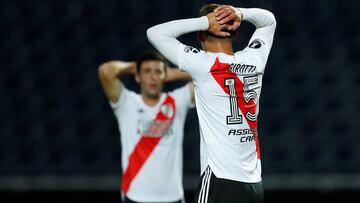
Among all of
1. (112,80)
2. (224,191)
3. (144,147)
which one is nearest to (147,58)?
(112,80)

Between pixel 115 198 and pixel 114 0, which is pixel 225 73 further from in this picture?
pixel 114 0

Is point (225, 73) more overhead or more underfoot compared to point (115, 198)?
more overhead

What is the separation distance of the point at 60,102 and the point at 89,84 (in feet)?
1.29

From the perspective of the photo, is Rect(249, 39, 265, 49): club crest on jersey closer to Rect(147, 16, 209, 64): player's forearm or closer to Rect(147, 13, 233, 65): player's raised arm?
Rect(147, 13, 233, 65): player's raised arm

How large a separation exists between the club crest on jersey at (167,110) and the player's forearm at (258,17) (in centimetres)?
147

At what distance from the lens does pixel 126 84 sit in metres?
8.59

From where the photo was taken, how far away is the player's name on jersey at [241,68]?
3.61 m

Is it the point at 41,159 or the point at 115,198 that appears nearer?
the point at 115,198

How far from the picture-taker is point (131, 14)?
8930 mm

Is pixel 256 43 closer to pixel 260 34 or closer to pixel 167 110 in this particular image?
pixel 260 34

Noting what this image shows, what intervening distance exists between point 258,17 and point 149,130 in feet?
5.14

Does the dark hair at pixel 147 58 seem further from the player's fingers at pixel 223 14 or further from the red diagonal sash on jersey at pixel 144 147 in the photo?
the player's fingers at pixel 223 14

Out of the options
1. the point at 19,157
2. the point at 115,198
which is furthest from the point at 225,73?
the point at 19,157

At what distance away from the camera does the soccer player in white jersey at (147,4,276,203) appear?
11.8ft
